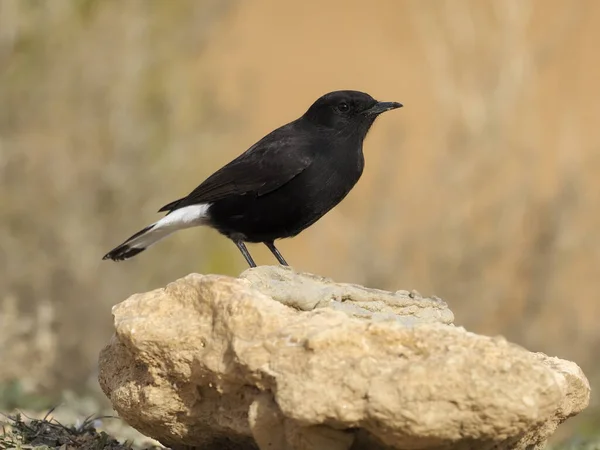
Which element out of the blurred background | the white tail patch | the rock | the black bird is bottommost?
the rock

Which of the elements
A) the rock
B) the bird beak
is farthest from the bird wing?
the rock

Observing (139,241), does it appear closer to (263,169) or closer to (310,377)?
(263,169)

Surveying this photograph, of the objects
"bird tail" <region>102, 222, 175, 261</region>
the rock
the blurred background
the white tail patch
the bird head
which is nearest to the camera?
the rock

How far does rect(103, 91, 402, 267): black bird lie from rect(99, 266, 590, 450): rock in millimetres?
1766

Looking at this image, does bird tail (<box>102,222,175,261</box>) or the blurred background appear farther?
the blurred background

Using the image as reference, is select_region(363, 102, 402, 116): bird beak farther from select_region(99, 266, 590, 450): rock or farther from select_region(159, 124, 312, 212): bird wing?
select_region(99, 266, 590, 450): rock

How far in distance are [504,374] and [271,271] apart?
137 cm

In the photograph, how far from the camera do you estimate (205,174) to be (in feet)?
38.5

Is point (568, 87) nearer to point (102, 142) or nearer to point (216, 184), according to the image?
point (102, 142)

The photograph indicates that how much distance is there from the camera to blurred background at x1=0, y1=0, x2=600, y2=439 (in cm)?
1044

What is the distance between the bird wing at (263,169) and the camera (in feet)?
20.2

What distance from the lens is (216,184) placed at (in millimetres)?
6473

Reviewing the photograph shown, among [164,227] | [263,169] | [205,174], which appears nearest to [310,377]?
[263,169]

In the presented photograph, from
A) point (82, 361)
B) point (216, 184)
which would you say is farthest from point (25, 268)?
point (216, 184)
